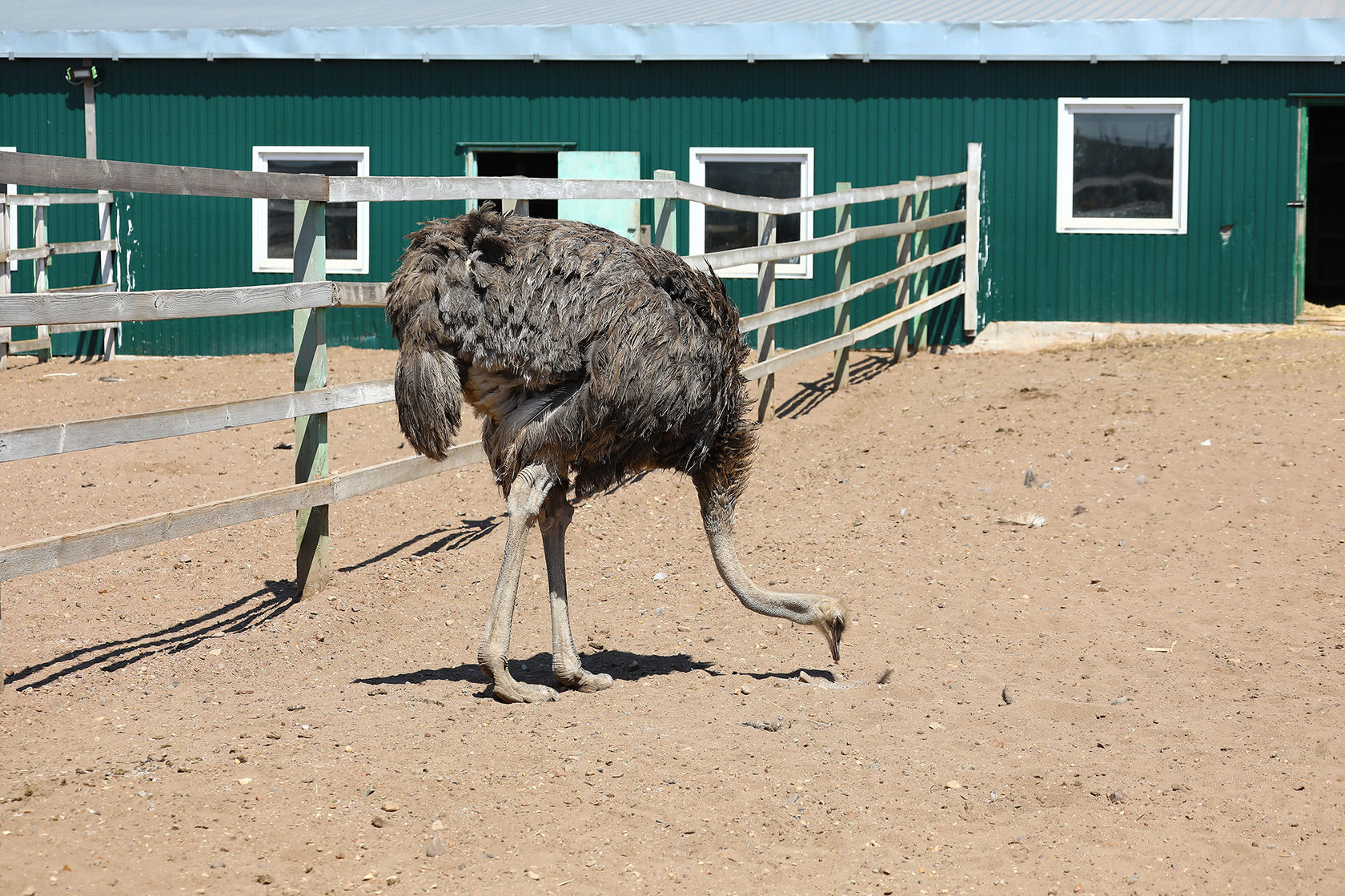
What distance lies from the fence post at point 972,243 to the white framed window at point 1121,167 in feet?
2.67

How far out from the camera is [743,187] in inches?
572

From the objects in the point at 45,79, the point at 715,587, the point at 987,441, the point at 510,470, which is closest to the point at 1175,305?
the point at 987,441

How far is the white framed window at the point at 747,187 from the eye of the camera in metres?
14.2

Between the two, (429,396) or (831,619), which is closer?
(429,396)

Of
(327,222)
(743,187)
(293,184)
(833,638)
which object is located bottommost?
(833,638)

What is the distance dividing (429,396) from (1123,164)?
10795 millimetres

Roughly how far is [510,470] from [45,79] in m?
12.3

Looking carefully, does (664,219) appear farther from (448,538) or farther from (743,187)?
(743,187)

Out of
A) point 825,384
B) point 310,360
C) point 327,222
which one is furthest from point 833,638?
point 327,222

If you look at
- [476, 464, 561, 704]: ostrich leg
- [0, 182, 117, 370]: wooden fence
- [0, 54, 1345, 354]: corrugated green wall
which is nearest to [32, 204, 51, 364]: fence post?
[0, 182, 117, 370]: wooden fence

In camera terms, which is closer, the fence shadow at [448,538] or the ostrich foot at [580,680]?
the ostrich foot at [580,680]

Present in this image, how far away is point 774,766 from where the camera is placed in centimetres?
444

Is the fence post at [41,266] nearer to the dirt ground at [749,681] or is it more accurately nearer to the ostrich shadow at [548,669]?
the dirt ground at [749,681]

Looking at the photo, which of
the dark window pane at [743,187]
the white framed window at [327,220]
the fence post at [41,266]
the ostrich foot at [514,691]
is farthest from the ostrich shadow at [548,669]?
the fence post at [41,266]
